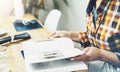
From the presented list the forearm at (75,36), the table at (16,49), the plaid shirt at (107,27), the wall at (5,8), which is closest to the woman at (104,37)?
the plaid shirt at (107,27)

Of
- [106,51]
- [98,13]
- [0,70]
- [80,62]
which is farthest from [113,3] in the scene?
[0,70]

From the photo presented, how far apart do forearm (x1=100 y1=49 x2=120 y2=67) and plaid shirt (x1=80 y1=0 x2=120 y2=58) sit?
0.15ft

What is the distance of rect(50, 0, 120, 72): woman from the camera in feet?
3.07

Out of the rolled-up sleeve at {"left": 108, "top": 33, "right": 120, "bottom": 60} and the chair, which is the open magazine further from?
the chair

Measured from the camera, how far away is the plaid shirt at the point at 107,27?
998 millimetres

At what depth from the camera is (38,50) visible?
994 mm

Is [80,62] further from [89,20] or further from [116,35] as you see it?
[89,20]

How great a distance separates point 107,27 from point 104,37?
50 millimetres

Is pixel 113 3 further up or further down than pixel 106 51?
further up

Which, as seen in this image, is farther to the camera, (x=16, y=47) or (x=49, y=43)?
(x=16, y=47)

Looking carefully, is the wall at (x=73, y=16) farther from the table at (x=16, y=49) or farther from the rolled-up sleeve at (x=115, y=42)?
→ the rolled-up sleeve at (x=115, y=42)

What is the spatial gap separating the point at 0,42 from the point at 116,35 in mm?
646

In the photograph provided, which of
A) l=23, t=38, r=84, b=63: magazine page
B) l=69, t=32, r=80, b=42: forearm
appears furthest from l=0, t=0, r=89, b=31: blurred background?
l=23, t=38, r=84, b=63: magazine page

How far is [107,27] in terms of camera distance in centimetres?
103
